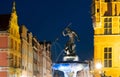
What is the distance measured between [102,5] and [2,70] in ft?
55.6

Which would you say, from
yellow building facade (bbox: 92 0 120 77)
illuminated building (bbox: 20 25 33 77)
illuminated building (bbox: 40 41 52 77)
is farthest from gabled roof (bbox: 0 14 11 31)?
illuminated building (bbox: 40 41 52 77)

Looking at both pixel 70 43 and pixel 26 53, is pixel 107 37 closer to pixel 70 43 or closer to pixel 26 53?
pixel 70 43

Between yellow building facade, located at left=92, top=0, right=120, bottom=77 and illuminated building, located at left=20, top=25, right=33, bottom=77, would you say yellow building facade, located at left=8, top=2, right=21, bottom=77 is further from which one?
yellow building facade, located at left=92, top=0, right=120, bottom=77

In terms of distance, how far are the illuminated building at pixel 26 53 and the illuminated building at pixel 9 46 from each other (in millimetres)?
4455

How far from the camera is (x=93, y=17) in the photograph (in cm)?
6322

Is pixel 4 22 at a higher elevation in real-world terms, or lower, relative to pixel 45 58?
higher

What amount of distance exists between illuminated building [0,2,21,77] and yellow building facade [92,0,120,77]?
14111mm

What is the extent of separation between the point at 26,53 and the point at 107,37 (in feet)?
85.4

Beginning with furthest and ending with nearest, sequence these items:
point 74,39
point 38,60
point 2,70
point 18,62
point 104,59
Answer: point 38,60
point 18,62
point 2,70
point 104,59
point 74,39

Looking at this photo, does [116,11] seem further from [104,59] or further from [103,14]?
[104,59]

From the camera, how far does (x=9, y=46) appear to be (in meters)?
70.9

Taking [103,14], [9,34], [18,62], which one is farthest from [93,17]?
[18,62]

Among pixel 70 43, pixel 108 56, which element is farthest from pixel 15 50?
pixel 70 43

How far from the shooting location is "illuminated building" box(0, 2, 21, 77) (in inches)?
2790
